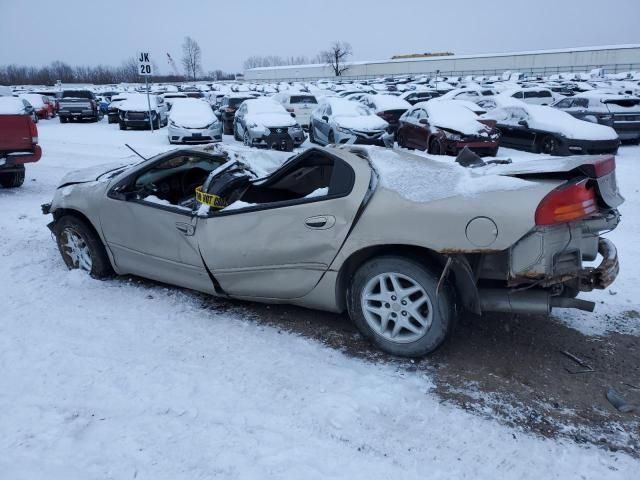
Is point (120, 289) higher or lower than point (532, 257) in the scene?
lower

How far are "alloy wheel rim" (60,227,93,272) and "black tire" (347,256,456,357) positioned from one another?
2.81 meters

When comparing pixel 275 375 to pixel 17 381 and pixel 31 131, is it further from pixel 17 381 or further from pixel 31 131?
pixel 31 131

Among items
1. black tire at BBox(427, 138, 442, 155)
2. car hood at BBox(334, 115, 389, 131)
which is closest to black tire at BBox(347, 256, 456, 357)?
black tire at BBox(427, 138, 442, 155)

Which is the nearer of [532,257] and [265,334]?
[532,257]

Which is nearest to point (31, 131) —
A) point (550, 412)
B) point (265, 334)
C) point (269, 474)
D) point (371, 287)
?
point (265, 334)

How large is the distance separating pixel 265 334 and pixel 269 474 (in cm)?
146

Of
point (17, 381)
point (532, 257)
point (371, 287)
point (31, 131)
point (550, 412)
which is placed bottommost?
point (550, 412)

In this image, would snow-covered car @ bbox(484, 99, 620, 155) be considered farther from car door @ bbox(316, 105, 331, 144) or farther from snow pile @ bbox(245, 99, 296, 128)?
snow pile @ bbox(245, 99, 296, 128)

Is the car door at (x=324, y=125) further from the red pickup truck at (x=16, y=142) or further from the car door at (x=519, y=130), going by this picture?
the red pickup truck at (x=16, y=142)

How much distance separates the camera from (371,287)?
3.41 meters

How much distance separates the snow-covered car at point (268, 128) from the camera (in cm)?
1405

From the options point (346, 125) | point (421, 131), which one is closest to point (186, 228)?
point (346, 125)

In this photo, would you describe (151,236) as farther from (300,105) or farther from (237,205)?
(300,105)

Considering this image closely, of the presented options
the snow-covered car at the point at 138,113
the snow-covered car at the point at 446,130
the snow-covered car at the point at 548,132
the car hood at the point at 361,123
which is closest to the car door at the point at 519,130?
the snow-covered car at the point at 548,132
